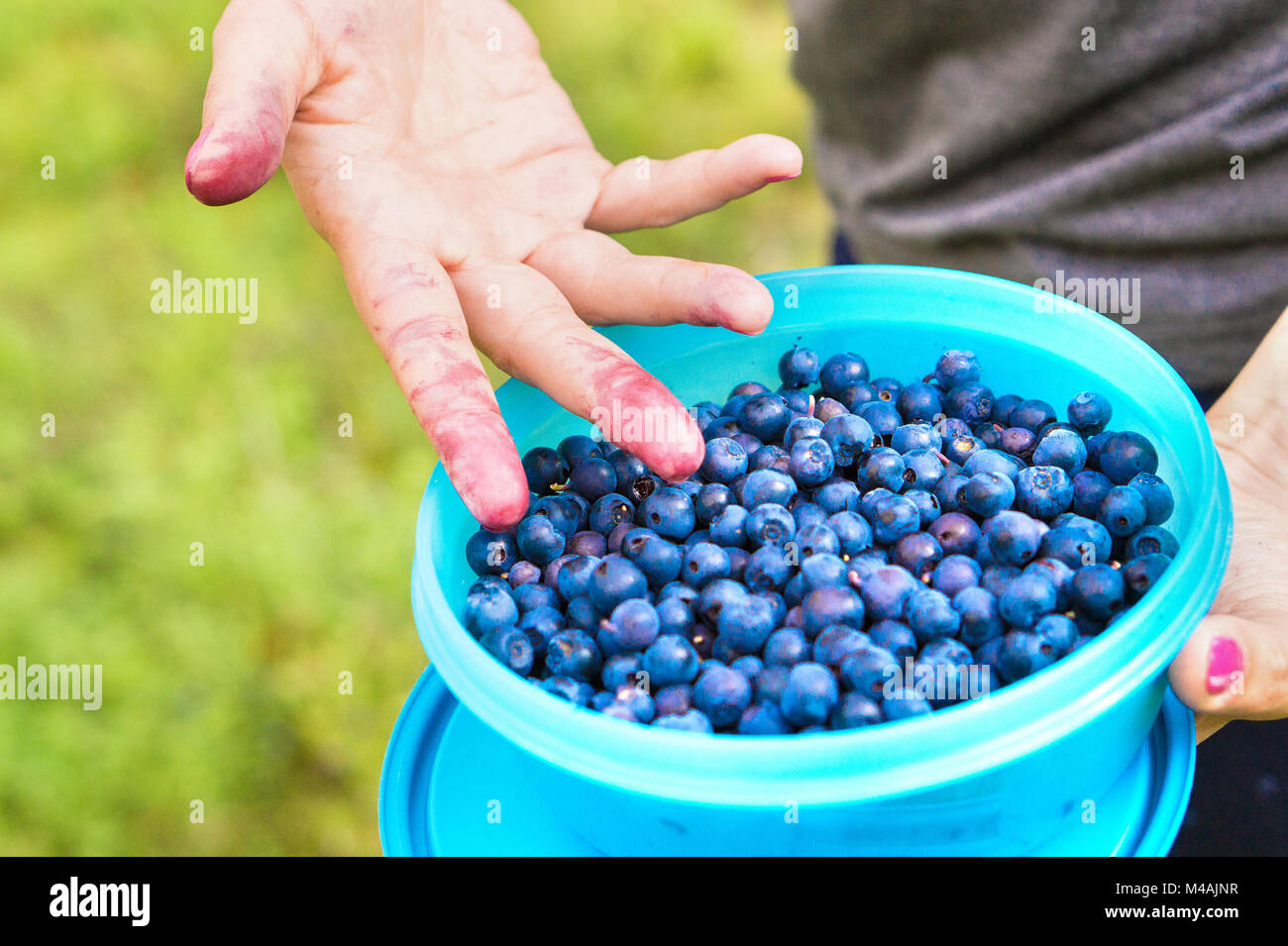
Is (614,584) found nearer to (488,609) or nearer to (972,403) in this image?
(488,609)

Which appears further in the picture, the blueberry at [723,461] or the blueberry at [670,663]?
the blueberry at [723,461]

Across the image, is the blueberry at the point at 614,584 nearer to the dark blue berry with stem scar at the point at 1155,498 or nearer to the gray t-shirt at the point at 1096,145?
the dark blue berry with stem scar at the point at 1155,498

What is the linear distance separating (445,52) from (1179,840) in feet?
4.84

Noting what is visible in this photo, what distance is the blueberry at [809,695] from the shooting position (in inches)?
40.3

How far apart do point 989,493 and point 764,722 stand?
1.29ft

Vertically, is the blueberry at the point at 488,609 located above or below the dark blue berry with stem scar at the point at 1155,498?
below

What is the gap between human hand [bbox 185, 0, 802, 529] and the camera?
1194 mm

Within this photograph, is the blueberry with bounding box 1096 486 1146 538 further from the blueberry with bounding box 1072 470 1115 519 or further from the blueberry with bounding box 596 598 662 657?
the blueberry with bounding box 596 598 662 657

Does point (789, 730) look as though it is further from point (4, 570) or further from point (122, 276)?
point (122, 276)

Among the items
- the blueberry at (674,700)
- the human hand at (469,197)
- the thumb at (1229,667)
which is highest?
the human hand at (469,197)

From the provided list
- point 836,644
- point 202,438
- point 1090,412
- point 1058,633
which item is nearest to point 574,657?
point 836,644

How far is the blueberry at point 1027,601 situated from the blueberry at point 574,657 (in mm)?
423

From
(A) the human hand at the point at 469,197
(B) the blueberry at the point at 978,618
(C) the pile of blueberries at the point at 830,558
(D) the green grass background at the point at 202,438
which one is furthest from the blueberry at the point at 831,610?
(D) the green grass background at the point at 202,438

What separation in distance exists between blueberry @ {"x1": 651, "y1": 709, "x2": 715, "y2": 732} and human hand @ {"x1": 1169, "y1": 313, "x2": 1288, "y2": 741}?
1.42 feet
